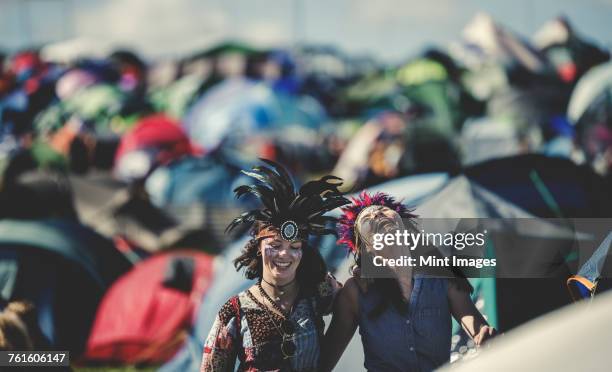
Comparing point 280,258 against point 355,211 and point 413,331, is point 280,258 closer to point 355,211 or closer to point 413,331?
point 355,211

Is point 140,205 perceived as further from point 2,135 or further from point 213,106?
point 213,106

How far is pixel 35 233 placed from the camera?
17.5ft

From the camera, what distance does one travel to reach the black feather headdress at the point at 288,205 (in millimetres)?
2738

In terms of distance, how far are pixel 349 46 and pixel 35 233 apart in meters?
7.05

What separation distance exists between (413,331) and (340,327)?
0.26m

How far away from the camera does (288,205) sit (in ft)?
9.02

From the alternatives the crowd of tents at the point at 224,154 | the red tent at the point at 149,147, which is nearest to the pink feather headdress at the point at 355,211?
the crowd of tents at the point at 224,154

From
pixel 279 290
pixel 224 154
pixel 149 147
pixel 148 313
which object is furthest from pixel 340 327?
pixel 224 154

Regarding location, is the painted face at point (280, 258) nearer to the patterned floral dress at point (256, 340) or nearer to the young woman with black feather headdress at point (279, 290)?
the young woman with black feather headdress at point (279, 290)

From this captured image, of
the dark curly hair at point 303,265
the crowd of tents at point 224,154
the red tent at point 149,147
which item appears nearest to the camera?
the dark curly hair at point 303,265

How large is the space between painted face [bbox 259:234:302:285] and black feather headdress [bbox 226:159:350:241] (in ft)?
0.10

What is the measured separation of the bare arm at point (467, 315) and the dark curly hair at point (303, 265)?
47cm

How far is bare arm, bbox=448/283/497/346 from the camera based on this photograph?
2684mm

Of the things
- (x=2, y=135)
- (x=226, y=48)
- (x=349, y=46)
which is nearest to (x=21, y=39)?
(x=2, y=135)
